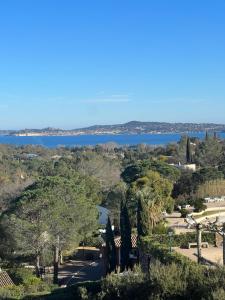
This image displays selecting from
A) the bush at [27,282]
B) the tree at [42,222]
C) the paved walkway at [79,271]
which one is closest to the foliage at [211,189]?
the paved walkway at [79,271]

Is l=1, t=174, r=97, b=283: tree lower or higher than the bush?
higher

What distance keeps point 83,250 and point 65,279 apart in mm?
6210

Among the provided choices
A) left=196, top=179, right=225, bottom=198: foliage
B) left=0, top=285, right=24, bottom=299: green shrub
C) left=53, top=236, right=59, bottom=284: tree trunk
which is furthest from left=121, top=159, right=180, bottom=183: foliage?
left=0, top=285, right=24, bottom=299: green shrub

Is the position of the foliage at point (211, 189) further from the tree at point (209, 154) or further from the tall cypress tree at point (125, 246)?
the tree at point (209, 154)

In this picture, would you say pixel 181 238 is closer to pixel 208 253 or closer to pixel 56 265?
pixel 208 253

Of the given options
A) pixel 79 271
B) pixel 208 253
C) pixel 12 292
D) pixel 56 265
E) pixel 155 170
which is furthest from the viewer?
pixel 155 170

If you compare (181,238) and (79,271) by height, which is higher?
(181,238)

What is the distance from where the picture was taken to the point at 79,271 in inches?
1026

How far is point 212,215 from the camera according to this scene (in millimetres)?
30672

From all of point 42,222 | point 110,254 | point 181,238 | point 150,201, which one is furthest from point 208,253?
point 42,222

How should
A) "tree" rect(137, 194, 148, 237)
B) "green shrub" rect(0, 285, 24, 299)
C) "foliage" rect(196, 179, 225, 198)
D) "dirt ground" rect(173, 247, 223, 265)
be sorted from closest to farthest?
"green shrub" rect(0, 285, 24, 299) → "dirt ground" rect(173, 247, 223, 265) → "tree" rect(137, 194, 148, 237) → "foliage" rect(196, 179, 225, 198)

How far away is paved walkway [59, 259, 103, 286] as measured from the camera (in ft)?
78.6

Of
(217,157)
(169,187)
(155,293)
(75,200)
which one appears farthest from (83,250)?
(217,157)

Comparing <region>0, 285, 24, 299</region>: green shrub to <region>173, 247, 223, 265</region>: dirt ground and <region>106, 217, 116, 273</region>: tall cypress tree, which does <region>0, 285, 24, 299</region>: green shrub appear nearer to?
<region>106, 217, 116, 273</region>: tall cypress tree
